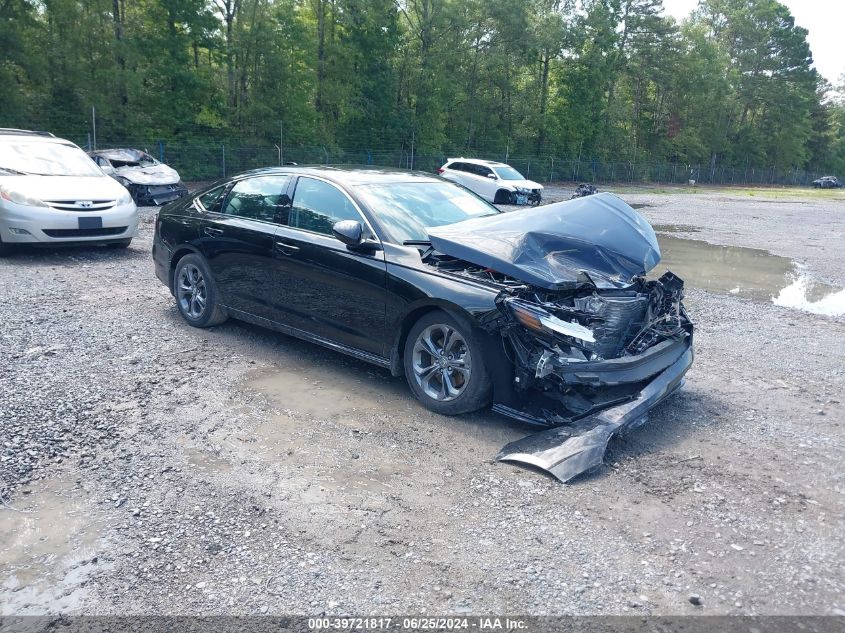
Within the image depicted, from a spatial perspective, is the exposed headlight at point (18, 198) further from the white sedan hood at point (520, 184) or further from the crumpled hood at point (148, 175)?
the white sedan hood at point (520, 184)

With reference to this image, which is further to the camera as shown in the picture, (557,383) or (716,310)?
(716,310)

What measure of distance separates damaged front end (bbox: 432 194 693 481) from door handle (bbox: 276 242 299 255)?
136 centimetres

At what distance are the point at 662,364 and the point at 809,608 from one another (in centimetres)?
207

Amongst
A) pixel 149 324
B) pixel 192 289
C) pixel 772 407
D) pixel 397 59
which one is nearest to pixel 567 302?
pixel 772 407

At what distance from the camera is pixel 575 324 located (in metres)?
4.31

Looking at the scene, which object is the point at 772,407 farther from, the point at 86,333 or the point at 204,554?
the point at 86,333

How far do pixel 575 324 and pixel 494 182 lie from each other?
21.1 metres

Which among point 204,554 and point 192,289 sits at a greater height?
point 192,289

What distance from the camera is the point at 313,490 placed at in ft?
12.3

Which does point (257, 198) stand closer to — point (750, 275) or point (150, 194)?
point (750, 275)

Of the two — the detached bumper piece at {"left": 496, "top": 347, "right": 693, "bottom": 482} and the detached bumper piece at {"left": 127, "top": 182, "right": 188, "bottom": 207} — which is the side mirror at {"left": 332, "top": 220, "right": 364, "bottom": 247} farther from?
the detached bumper piece at {"left": 127, "top": 182, "right": 188, "bottom": 207}

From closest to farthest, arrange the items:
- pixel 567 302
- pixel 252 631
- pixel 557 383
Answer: pixel 252 631 < pixel 557 383 < pixel 567 302

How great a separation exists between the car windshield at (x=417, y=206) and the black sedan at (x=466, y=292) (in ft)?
0.05

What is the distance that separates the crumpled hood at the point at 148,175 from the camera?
1697 centimetres
